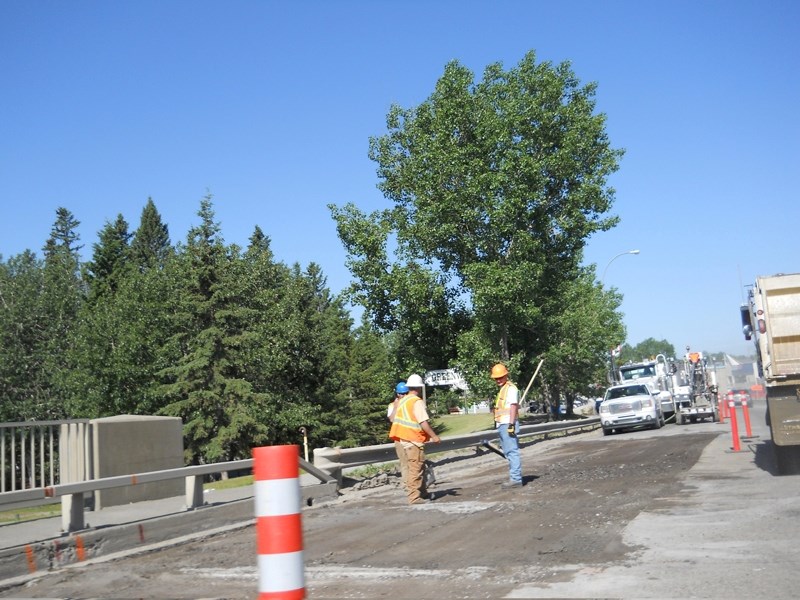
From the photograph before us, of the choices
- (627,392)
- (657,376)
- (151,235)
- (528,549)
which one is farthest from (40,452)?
(151,235)

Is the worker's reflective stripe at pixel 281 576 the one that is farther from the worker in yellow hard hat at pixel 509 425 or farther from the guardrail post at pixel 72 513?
the worker in yellow hard hat at pixel 509 425

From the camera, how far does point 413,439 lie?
501 inches

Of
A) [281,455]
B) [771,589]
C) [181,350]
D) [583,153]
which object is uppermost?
[583,153]

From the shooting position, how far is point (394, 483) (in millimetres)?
15852

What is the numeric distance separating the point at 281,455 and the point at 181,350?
45383mm

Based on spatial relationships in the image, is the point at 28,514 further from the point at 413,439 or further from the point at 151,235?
the point at 151,235

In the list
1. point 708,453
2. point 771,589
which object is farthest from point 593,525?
point 708,453

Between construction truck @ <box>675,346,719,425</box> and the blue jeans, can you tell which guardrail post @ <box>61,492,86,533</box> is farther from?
construction truck @ <box>675,346,719,425</box>

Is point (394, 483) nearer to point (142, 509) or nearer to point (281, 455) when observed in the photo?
point (142, 509)

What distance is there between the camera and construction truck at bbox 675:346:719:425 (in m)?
35.0

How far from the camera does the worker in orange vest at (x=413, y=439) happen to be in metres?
12.7

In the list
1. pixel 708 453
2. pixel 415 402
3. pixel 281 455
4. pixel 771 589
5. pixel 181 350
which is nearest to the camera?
pixel 281 455

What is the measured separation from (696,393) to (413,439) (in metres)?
31.8

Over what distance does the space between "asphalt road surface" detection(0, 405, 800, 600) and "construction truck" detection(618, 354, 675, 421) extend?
25.2m
